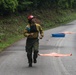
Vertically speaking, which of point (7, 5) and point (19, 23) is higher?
point (7, 5)

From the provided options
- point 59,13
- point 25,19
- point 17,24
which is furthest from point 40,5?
point 17,24

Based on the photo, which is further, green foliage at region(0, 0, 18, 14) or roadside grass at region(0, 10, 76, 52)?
green foliage at region(0, 0, 18, 14)

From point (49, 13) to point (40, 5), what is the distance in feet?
5.24

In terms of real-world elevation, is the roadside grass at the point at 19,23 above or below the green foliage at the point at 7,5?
below

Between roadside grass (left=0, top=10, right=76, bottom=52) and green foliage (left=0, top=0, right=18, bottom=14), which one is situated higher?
green foliage (left=0, top=0, right=18, bottom=14)

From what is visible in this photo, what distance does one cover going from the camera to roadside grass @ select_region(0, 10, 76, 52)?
2907 centimetres

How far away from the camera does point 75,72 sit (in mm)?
12484

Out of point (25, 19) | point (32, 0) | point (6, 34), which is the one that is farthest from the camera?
point (32, 0)

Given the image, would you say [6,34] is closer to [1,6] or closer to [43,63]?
[1,6]

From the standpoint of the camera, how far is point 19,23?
39.3m

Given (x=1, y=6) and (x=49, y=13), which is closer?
(x=1, y=6)

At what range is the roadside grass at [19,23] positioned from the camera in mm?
29067

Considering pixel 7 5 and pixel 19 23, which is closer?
pixel 7 5

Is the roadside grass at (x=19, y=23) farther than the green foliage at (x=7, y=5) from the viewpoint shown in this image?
No
